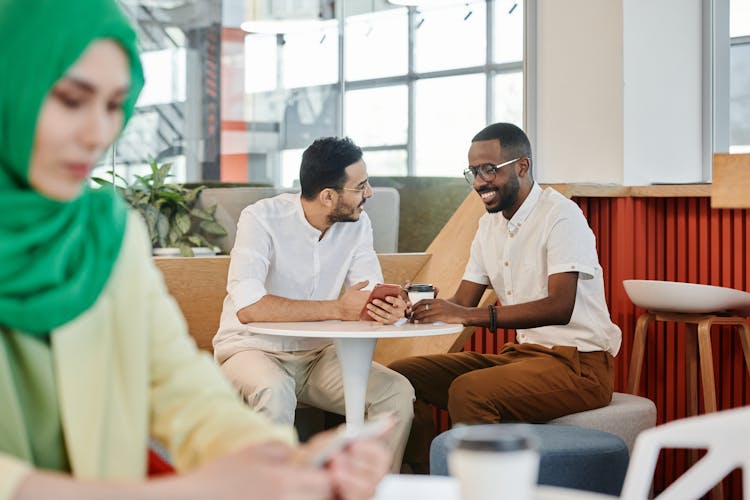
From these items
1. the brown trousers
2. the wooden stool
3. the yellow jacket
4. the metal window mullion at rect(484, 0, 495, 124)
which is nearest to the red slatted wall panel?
the wooden stool

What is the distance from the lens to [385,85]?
6.43 metres

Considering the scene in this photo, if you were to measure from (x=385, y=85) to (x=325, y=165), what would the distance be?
7.66 ft

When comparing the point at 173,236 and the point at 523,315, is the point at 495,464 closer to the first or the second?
the point at 523,315

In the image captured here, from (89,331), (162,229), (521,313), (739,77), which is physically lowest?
(521,313)

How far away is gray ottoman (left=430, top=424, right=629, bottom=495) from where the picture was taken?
9.78 feet

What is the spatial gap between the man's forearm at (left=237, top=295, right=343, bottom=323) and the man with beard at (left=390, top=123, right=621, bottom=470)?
336mm

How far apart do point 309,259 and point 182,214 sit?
1.85 metres

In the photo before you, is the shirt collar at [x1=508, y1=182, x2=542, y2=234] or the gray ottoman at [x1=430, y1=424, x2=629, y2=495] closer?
the gray ottoman at [x1=430, y1=424, x2=629, y2=495]

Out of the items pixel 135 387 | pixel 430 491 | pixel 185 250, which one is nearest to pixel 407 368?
pixel 185 250

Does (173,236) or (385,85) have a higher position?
(385,85)

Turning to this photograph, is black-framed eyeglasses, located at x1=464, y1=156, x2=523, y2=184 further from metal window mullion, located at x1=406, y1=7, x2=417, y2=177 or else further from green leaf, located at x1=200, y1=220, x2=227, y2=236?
metal window mullion, located at x1=406, y1=7, x2=417, y2=177

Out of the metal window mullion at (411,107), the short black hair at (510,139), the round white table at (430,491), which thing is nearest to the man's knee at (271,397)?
the short black hair at (510,139)

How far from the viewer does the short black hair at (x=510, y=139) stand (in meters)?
4.22

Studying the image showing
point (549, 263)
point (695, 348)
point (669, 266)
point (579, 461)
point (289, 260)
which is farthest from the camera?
point (669, 266)
